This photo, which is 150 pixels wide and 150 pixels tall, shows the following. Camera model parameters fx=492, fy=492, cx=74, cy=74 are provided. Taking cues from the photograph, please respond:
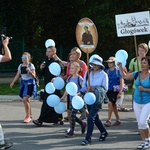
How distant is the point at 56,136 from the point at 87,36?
2092 mm

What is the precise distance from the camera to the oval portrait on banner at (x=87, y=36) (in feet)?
31.8

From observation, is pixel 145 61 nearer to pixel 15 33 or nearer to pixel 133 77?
pixel 133 77

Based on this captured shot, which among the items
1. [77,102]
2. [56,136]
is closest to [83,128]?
[56,136]

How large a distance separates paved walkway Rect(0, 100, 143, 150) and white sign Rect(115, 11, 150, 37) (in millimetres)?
2084

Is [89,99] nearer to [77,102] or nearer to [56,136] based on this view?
[77,102]

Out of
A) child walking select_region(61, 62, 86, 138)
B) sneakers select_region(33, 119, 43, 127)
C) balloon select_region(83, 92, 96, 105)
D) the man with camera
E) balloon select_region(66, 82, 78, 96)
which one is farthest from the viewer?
sneakers select_region(33, 119, 43, 127)

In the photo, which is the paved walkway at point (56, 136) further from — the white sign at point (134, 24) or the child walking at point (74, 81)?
the white sign at point (134, 24)

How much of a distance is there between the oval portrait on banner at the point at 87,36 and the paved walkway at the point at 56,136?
1.78 metres

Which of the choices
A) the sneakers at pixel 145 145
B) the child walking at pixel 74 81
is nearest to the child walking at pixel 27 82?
the child walking at pixel 74 81

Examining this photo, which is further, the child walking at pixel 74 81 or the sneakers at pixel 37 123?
the sneakers at pixel 37 123

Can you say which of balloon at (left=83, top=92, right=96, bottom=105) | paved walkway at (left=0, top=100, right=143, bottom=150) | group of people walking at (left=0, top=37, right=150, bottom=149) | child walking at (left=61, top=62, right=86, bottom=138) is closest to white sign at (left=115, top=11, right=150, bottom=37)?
group of people walking at (left=0, top=37, right=150, bottom=149)

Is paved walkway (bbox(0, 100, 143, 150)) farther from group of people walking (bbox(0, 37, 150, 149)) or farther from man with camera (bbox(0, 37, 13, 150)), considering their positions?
man with camera (bbox(0, 37, 13, 150))

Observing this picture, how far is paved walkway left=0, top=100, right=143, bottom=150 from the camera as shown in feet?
29.1

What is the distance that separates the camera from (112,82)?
11.0 meters
